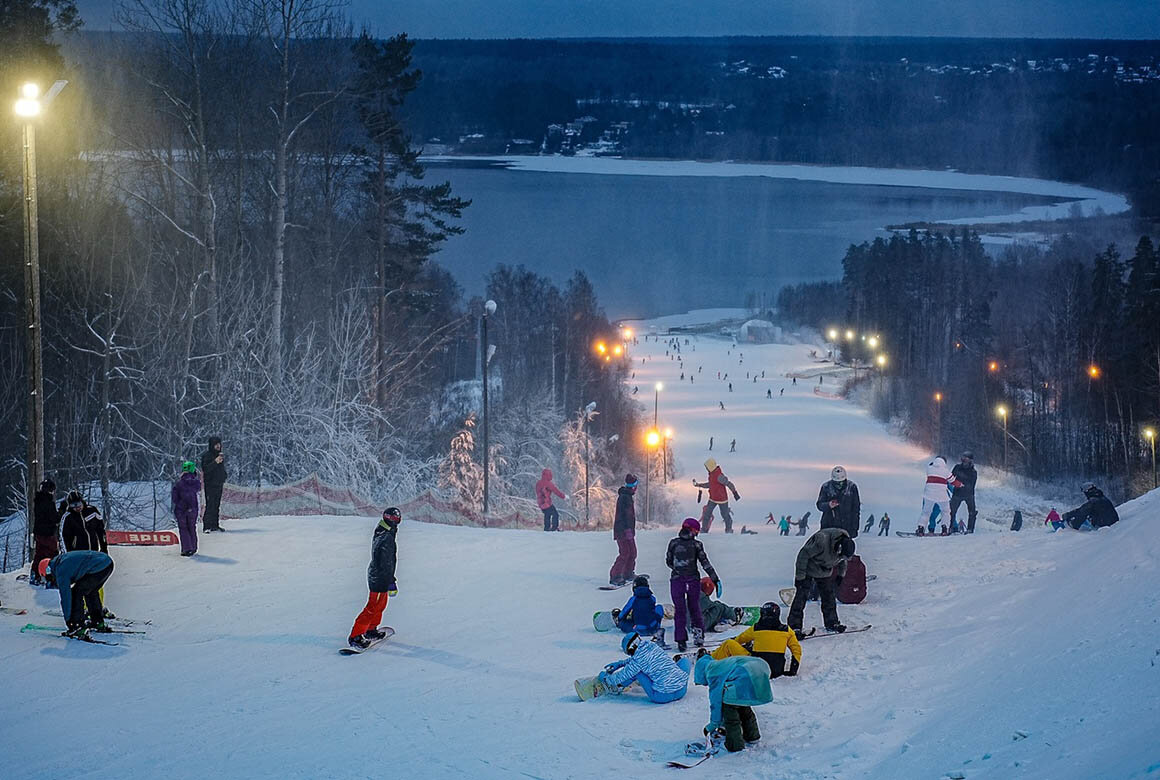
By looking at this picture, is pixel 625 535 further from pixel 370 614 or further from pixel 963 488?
pixel 963 488

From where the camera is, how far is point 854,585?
12695mm

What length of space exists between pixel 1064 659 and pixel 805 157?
128m

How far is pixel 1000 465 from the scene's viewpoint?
5900cm

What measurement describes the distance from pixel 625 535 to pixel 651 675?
182 inches

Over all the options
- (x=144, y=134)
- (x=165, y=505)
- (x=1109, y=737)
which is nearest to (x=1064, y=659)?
(x=1109, y=737)

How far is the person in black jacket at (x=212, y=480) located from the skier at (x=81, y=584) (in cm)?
507

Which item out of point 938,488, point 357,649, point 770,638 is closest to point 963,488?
point 938,488

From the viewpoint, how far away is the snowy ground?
779 centimetres

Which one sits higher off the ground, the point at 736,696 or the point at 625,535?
the point at 625,535

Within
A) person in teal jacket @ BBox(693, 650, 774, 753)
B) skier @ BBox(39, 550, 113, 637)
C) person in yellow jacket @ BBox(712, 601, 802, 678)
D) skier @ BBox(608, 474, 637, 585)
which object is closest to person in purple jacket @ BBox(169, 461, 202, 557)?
skier @ BBox(39, 550, 113, 637)

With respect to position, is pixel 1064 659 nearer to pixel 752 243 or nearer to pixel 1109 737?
pixel 1109 737

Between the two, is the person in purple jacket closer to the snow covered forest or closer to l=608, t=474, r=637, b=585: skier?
l=608, t=474, r=637, b=585: skier

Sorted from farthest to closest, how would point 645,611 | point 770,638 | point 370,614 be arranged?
1. point 370,614
2. point 645,611
3. point 770,638

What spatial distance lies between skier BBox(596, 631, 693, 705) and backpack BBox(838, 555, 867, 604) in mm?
3556
